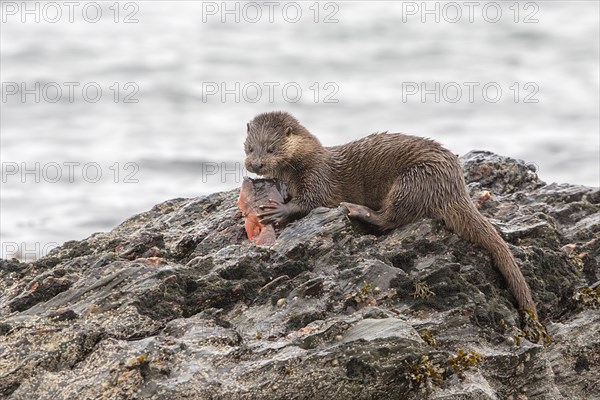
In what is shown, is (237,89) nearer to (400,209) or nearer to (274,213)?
(274,213)

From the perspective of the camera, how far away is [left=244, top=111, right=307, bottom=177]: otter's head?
8.43 meters

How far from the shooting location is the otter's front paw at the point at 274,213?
7480 mm

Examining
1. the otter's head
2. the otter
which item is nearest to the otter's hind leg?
the otter

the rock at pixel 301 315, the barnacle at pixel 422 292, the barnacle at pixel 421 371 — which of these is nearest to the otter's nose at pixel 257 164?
the rock at pixel 301 315

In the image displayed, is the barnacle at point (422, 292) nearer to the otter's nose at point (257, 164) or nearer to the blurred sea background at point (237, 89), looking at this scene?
the otter's nose at point (257, 164)

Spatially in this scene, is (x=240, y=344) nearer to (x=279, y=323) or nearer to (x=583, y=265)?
(x=279, y=323)

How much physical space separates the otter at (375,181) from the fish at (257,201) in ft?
0.25

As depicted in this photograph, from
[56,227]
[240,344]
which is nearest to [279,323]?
[240,344]

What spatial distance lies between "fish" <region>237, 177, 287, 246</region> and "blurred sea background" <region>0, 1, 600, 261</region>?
18.8ft

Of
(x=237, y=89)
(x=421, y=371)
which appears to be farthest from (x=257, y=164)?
(x=237, y=89)

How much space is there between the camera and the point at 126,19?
30.8 meters

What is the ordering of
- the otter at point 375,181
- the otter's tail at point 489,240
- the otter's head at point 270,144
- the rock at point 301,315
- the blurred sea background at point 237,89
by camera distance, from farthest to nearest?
the blurred sea background at point 237,89, the otter's head at point 270,144, the otter at point 375,181, the otter's tail at point 489,240, the rock at point 301,315

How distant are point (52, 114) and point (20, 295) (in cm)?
1515

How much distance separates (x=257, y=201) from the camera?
7.68 m
